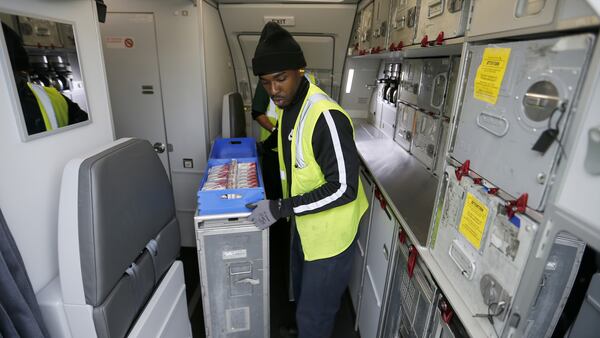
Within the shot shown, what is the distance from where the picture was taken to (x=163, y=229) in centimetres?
158

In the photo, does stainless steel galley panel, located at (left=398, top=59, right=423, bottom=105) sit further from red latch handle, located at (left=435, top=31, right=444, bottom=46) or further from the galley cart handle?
the galley cart handle

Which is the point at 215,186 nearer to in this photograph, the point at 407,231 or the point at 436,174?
the point at 407,231

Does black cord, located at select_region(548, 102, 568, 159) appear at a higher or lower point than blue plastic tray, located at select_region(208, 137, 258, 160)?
higher

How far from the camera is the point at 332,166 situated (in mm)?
1517

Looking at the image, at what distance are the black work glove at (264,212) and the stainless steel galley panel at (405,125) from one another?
1.47 meters

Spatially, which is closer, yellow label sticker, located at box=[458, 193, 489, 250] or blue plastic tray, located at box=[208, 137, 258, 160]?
yellow label sticker, located at box=[458, 193, 489, 250]

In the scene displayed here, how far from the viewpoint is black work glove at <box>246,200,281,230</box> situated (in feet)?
5.37

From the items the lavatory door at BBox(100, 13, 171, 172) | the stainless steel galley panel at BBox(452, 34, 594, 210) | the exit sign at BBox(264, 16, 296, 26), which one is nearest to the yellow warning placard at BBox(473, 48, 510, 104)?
the stainless steel galley panel at BBox(452, 34, 594, 210)

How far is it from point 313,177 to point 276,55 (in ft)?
2.06

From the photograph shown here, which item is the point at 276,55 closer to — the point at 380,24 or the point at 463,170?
the point at 463,170

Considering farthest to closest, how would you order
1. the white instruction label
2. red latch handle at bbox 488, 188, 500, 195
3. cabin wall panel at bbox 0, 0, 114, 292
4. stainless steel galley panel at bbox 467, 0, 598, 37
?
the white instruction label → cabin wall panel at bbox 0, 0, 114, 292 → red latch handle at bbox 488, 188, 500, 195 → stainless steel galley panel at bbox 467, 0, 598, 37

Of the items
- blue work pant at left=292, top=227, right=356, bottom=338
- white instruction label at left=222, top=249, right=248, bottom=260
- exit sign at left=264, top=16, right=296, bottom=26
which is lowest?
blue work pant at left=292, top=227, right=356, bottom=338

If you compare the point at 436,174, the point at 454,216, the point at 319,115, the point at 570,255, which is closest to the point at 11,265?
the point at 319,115

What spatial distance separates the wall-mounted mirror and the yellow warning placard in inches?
54.9
